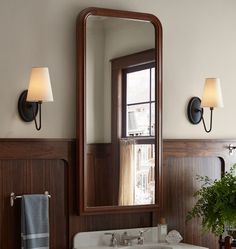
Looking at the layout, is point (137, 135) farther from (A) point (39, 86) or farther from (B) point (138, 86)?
(A) point (39, 86)

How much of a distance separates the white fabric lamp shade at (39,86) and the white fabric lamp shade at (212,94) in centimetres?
113

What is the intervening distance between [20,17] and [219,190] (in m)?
1.66

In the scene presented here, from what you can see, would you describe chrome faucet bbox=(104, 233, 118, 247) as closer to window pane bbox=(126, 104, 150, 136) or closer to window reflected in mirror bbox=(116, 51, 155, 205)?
window reflected in mirror bbox=(116, 51, 155, 205)

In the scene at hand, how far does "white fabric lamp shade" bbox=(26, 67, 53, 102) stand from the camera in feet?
11.6

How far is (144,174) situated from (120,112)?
1.46ft

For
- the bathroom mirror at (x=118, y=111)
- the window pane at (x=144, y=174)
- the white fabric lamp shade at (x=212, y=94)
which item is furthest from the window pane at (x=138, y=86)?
the white fabric lamp shade at (x=212, y=94)

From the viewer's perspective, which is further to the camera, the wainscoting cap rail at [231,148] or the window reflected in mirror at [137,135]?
the wainscoting cap rail at [231,148]

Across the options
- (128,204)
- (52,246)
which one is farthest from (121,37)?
(52,246)

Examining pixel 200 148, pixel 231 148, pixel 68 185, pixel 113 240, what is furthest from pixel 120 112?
pixel 231 148

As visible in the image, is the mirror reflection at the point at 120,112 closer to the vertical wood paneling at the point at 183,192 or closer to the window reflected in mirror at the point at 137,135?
the window reflected in mirror at the point at 137,135

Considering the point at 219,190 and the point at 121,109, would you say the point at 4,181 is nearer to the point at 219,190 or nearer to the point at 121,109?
the point at 121,109

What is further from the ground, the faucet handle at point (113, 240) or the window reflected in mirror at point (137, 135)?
the window reflected in mirror at point (137, 135)

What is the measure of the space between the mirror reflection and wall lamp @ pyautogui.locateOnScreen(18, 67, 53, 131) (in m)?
0.33

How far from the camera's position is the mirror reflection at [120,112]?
12.6ft
